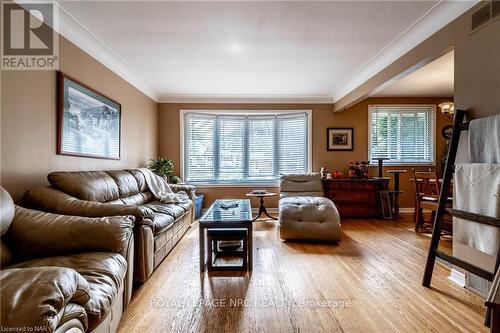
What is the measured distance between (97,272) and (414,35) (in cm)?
368

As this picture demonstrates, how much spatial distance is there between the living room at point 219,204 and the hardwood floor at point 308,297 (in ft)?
0.06

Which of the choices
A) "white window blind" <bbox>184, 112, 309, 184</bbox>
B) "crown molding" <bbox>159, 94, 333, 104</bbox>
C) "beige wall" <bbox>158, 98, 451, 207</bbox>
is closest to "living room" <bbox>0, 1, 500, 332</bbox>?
"crown molding" <bbox>159, 94, 333, 104</bbox>

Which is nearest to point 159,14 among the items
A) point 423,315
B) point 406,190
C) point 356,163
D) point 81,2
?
point 81,2

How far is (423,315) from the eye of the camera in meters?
1.88

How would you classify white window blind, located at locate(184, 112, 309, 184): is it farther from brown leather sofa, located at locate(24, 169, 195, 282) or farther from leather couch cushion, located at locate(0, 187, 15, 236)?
leather couch cushion, located at locate(0, 187, 15, 236)

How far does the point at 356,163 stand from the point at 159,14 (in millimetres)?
4627

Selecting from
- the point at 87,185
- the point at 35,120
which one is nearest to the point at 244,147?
the point at 87,185

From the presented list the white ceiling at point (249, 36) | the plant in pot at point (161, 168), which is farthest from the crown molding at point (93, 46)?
the plant in pot at point (161, 168)

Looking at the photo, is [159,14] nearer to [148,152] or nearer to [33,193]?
[33,193]

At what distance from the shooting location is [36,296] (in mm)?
991

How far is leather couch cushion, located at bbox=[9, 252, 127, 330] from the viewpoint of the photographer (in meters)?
1.29

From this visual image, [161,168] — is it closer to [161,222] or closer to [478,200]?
[161,222]

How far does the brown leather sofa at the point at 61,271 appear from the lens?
97 cm

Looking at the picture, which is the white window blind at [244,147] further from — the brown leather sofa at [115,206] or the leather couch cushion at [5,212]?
the leather couch cushion at [5,212]
